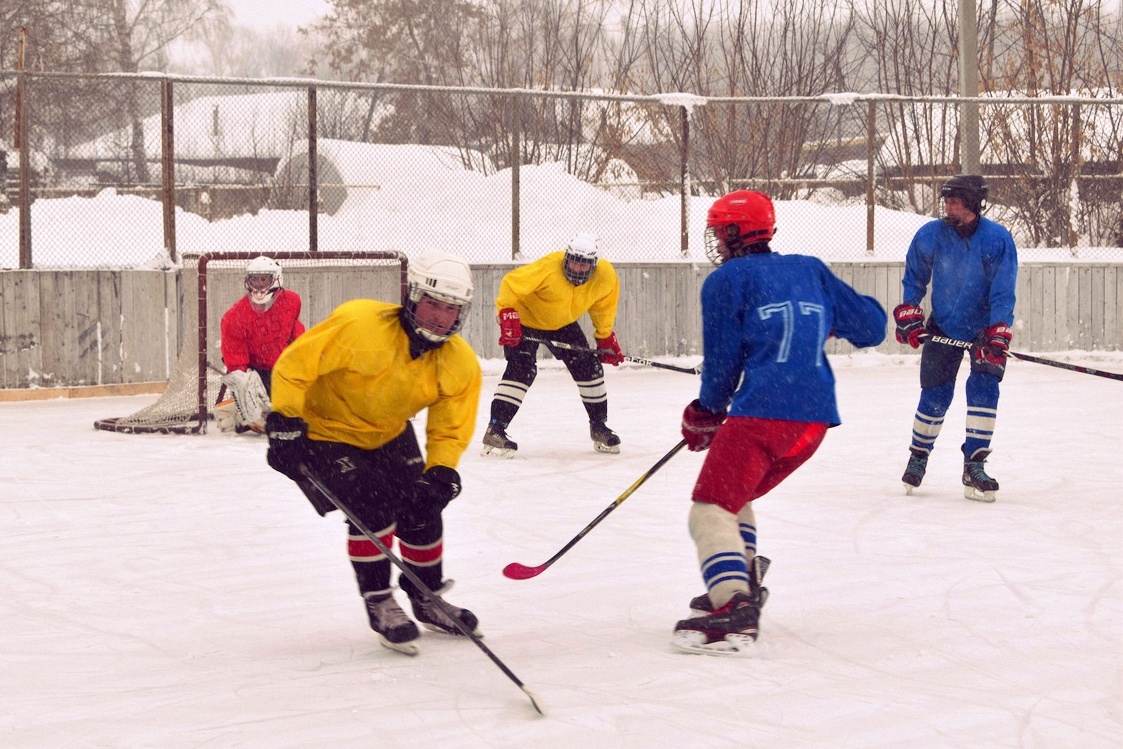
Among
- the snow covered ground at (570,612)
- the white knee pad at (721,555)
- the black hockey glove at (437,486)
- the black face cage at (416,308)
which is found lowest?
the snow covered ground at (570,612)

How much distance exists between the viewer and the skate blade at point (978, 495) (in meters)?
5.62

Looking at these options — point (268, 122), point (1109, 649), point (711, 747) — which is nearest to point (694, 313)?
point (268, 122)

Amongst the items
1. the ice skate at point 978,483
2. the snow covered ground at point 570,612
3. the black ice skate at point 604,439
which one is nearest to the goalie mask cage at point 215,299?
the snow covered ground at point 570,612

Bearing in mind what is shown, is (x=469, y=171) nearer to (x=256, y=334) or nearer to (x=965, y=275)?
(x=256, y=334)

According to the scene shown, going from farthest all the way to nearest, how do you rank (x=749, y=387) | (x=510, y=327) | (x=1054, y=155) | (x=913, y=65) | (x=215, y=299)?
1. (x=913, y=65)
2. (x=1054, y=155)
3. (x=215, y=299)
4. (x=510, y=327)
5. (x=749, y=387)

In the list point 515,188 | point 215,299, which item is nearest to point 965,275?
point 215,299

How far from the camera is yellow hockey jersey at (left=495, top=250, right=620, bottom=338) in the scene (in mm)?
6938

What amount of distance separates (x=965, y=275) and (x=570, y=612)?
2601mm

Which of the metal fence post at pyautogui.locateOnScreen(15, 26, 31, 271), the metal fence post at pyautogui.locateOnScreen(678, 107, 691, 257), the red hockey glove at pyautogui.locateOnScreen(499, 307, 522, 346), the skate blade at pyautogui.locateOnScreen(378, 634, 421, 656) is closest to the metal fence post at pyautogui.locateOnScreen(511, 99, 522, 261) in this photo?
the metal fence post at pyautogui.locateOnScreen(678, 107, 691, 257)

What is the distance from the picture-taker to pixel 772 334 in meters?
3.51

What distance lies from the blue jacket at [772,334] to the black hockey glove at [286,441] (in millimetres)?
1064

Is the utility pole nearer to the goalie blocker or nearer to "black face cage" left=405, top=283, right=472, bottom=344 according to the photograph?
the goalie blocker

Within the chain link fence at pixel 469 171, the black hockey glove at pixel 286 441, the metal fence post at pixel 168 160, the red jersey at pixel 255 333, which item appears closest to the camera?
the black hockey glove at pixel 286 441

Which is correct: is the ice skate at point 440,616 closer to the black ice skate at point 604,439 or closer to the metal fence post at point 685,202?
the black ice skate at point 604,439
